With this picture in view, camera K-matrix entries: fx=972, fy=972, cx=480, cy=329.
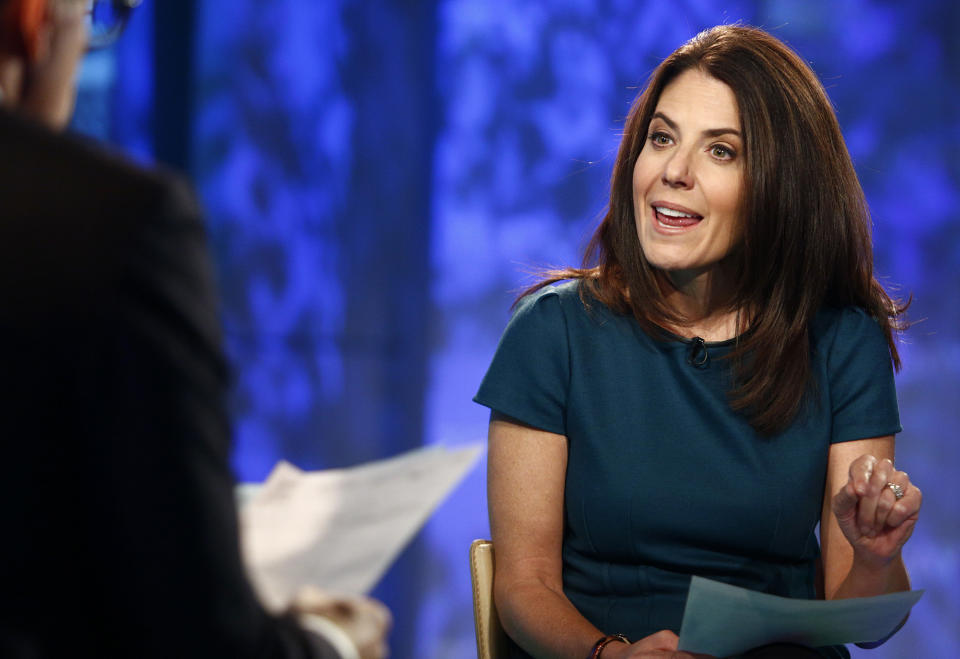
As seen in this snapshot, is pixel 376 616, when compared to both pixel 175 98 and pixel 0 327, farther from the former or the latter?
pixel 175 98

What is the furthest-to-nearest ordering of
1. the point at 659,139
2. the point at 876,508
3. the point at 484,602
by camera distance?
the point at 659,139
the point at 484,602
the point at 876,508

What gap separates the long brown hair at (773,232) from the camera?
152cm

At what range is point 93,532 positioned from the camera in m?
0.53

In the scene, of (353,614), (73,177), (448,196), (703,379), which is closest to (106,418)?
(73,177)

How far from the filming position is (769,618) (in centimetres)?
107

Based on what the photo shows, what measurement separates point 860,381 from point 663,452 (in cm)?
35

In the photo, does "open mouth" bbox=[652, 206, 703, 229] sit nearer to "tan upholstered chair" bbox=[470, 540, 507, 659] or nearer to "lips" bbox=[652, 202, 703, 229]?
"lips" bbox=[652, 202, 703, 229]

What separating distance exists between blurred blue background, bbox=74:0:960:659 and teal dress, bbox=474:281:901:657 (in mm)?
1327

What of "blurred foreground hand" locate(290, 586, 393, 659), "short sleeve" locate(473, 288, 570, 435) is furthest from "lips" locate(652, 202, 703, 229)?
"blurred foreground hand" locate(290, 586, 393, 659)

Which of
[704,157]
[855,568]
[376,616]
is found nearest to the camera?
[376,616]

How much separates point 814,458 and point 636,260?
419 millimetres

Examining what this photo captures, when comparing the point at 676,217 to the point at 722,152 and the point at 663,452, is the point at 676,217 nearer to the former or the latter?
the point at 722,152

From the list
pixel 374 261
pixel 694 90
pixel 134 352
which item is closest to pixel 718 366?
pixel 694 90

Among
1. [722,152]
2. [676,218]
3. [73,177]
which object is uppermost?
[722,152]
